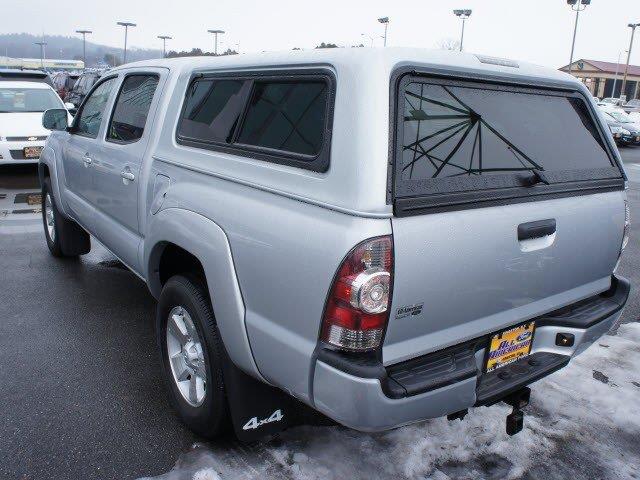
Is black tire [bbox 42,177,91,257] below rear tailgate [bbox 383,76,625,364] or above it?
below

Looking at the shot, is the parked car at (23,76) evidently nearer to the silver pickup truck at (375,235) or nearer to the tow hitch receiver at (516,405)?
the silver pickup truck at (375,235)

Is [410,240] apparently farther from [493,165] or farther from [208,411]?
[208,411]

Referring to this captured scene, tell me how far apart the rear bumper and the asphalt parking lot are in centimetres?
57

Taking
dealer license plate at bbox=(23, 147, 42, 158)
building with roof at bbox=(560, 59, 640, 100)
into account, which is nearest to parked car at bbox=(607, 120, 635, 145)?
dealer license plate at bbox=(23, 147, 42, 158)

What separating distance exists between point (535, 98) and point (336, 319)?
5.00 ft

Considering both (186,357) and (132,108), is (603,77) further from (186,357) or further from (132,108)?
(186,357)

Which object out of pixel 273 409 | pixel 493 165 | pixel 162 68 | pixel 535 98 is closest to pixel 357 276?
pixel 493 165

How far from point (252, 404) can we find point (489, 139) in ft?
5.15

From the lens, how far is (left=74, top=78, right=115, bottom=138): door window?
4.42m

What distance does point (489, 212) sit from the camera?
7.46 feet

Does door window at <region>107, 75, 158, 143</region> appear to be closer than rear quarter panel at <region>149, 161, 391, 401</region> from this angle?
No

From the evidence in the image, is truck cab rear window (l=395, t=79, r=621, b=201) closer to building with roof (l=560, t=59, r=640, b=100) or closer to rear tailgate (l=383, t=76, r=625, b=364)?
rear tailgate (l=383, t=76, r=625, b=364)

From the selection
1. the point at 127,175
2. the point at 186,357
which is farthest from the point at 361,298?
the point at 127,175

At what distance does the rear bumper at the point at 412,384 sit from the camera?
206 cm
